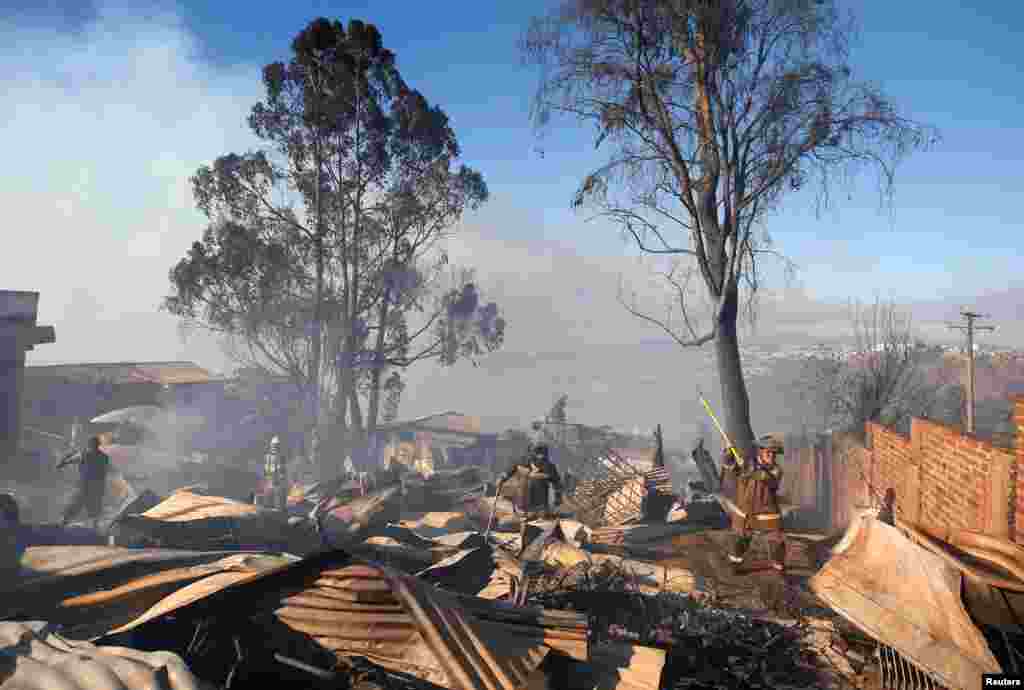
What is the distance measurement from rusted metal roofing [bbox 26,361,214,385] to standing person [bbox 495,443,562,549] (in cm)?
2251

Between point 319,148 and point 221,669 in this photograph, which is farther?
point 319,148

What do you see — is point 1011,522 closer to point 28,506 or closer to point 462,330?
point 28,506

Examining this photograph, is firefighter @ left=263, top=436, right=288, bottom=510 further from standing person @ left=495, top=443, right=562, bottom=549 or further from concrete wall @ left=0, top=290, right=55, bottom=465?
concrete wall @ left=0, top=290, right=55, bottom=465

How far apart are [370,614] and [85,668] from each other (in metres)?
1.44

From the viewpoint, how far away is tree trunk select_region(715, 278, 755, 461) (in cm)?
1131

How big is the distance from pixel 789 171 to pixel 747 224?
112 centimetres

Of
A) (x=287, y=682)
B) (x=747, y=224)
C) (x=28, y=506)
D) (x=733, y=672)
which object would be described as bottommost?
(x=28, y=506)

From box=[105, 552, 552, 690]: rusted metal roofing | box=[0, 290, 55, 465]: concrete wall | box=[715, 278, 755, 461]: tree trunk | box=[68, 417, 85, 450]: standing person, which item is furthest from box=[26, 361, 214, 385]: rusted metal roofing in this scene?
box=[105, 552, 552, 690]: rusted metal roofing

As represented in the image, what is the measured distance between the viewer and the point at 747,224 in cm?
1130

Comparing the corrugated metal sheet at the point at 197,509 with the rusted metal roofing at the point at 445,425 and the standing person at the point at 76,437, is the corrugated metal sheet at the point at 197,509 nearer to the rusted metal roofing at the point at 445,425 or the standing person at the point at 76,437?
the standing person at the point at 76,437

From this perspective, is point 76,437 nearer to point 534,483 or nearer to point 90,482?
point 90,482

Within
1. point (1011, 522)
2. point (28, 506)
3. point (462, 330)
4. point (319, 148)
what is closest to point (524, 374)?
point (462, 330)

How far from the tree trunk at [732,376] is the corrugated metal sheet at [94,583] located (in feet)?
28.5

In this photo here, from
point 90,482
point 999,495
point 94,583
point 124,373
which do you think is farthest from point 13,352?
point 999,495
